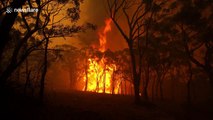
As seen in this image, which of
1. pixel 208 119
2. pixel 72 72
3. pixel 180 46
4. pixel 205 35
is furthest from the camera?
pixel 72 72

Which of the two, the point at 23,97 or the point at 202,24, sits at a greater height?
the point at 202,24

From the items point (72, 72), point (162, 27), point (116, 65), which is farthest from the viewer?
point (72, 72)

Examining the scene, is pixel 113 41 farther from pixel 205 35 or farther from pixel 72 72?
pixel 205 35

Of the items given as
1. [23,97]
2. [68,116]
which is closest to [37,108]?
[23,97]

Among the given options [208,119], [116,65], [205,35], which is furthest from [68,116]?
[116,65]

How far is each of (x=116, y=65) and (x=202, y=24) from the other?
33677 mm

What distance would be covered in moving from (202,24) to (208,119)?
15387 millimetres

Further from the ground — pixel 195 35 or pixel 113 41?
pixel 113 41

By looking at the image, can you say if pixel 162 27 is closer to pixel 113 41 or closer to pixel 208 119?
pixel 208 119

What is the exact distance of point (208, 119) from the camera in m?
28.0

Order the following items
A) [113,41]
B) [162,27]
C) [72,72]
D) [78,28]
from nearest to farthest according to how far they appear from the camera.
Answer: [78,28]
[162,27]
[72,72]
[113,41]

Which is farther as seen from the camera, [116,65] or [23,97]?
[116,65]

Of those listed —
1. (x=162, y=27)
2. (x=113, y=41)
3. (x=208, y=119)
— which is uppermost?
(x=113, y=41)

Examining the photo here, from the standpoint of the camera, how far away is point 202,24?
33.9 metres
